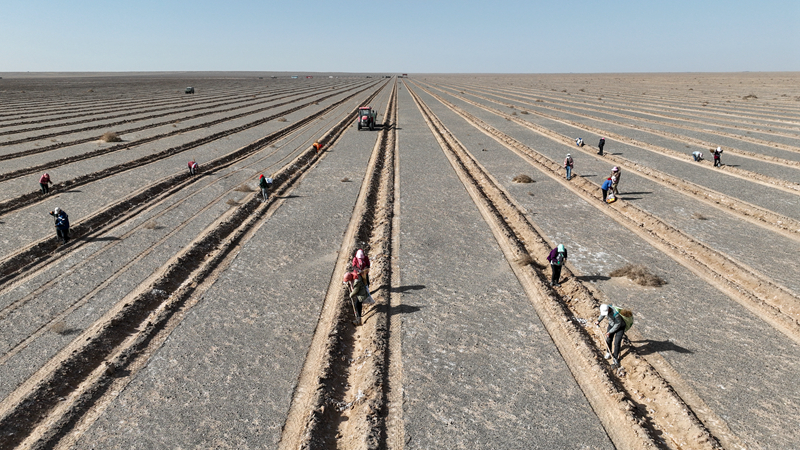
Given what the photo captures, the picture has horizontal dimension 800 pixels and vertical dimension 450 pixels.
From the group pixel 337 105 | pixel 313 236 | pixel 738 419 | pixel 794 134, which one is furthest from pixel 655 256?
pixel 337 105

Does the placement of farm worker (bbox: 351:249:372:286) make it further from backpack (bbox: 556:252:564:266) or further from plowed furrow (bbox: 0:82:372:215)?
plowed furrow (bbox: 0:82:372:215)

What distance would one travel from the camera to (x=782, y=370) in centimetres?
885

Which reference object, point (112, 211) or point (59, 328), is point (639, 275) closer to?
point (59, 328)

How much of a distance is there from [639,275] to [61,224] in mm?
17430

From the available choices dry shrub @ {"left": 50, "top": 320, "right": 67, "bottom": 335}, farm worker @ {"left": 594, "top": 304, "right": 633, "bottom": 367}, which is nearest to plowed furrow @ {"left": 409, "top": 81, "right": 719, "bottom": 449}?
farm worker @ {"left": 594, "top": 304, "right": 633, "bottom": 367}

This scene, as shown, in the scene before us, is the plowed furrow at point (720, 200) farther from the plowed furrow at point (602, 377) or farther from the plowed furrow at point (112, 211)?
the plowed furrow at point (112, 211)

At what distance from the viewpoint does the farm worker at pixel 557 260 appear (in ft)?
37.8

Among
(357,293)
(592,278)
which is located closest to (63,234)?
(357,293)

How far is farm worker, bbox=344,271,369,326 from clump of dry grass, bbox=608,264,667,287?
7.17 metres

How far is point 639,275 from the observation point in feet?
41.0

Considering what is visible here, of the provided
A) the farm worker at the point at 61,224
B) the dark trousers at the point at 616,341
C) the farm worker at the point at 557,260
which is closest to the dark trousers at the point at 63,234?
the farm worker at the point at 61,224

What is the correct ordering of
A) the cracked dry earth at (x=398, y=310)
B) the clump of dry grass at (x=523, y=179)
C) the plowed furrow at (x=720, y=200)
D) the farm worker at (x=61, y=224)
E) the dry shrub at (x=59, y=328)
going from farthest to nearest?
the clump of dry grass at (x=523, y=179) → the plowed furrow at (x=720, y=200) → the farm worker at (x=61, y=224) → the dry shrub at (x=59, y=328) → the cracked dry earth at (x=398, y=310)

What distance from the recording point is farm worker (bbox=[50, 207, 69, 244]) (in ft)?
47.8

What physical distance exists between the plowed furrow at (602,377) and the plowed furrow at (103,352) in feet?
28.3
